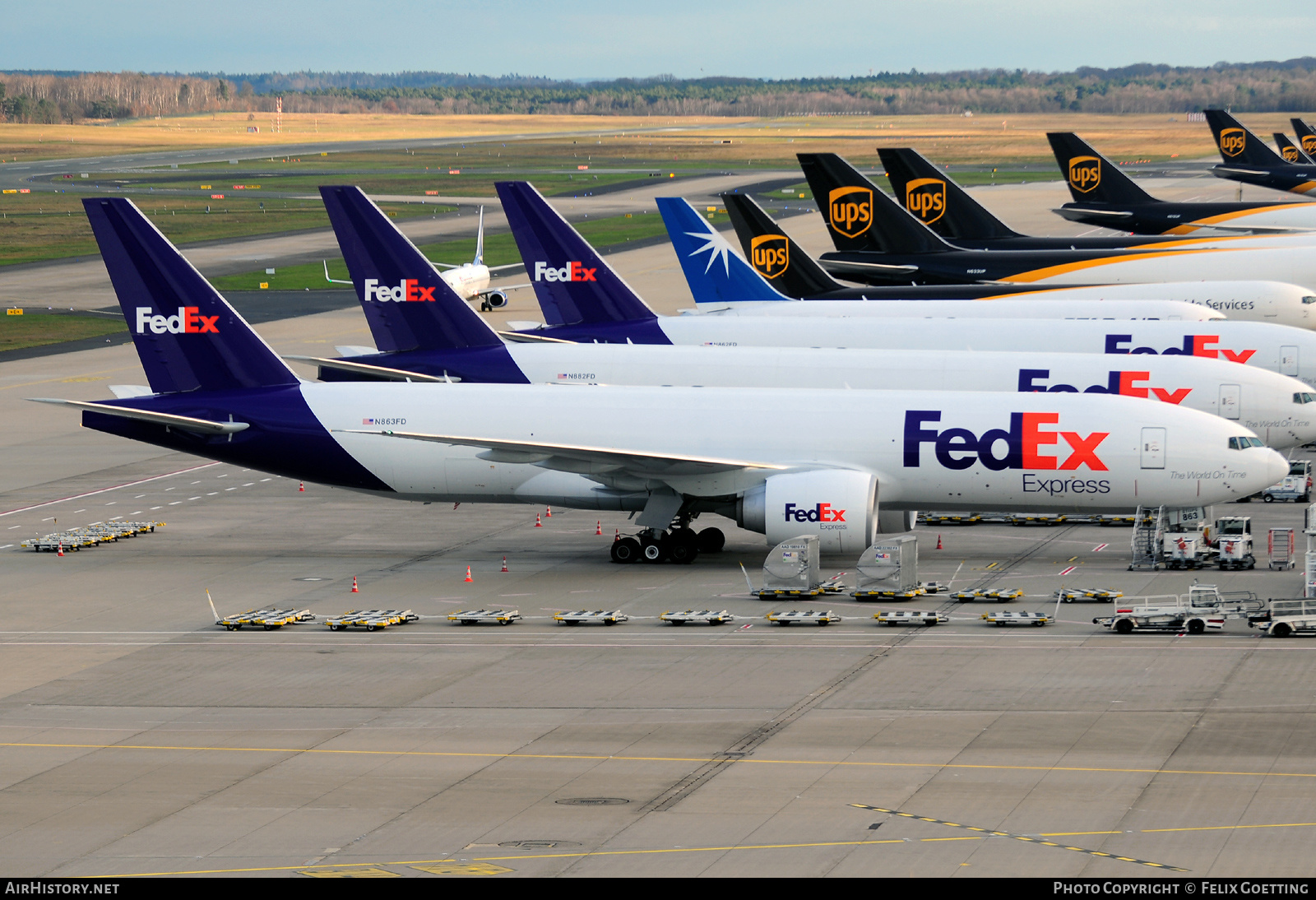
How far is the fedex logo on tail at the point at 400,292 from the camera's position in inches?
1953

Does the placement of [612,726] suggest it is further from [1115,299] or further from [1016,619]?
[1115,299]

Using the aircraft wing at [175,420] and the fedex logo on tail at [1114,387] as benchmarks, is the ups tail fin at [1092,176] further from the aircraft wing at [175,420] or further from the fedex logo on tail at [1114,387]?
the aircraft wing at [175,420]

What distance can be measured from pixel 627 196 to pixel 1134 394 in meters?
125

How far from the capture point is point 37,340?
83812mm

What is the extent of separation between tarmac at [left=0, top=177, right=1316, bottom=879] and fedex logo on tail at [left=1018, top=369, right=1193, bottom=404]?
418 cm

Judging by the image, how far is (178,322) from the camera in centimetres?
4356

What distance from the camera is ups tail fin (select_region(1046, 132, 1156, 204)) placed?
304ft

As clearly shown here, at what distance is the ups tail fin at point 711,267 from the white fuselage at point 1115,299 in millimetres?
585

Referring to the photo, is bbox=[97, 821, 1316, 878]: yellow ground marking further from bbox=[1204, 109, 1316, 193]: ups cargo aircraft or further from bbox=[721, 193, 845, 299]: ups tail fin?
bbox=[1204, 109, 1316, 193]: ups cargo aircraft

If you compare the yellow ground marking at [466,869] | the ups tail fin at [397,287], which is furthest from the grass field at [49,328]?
the yellow ground marking at [466,869]

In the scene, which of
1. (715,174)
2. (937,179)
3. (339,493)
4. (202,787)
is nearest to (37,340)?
(339,493)

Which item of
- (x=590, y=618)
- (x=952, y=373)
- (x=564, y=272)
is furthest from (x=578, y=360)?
(x=590, y=618)

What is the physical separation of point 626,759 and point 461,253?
310 ft

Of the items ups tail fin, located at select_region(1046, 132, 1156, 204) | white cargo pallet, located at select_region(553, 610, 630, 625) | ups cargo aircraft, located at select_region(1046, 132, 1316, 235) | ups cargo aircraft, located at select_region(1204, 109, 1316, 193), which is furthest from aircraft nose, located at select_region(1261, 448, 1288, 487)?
ups cargo aircraft, located at select_region(1204, 109, 1316, 193)
